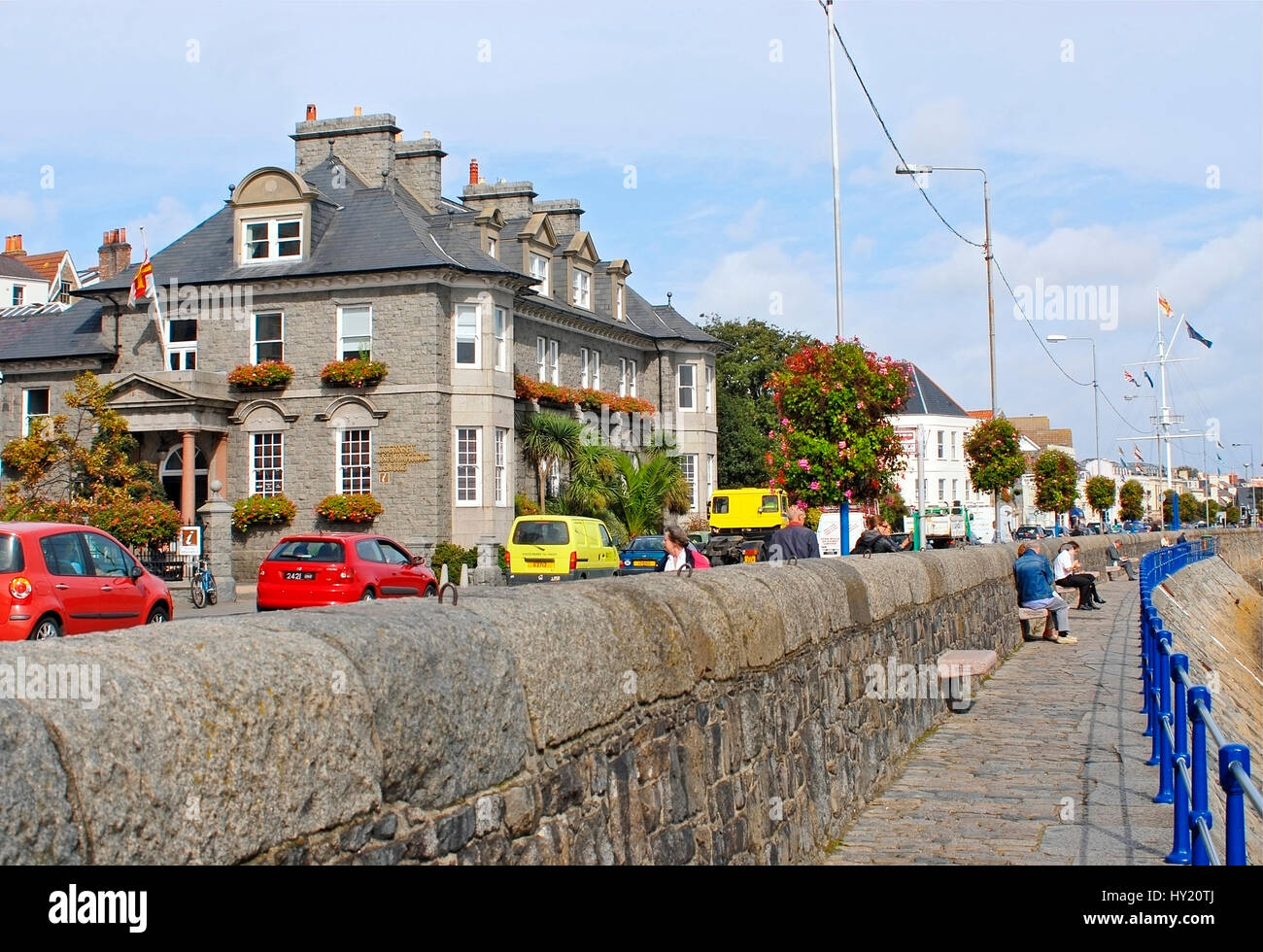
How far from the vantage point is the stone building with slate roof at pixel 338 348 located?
34969 millimetres

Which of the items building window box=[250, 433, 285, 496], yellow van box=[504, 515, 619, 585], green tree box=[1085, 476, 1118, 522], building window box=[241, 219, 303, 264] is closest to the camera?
yellow van box=[504, 515, 619, 585]

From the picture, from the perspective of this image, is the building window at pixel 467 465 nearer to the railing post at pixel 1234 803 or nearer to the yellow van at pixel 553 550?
the yellow van at pixel 553 550

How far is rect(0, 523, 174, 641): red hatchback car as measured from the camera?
41.2ft

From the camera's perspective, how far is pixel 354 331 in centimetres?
3584

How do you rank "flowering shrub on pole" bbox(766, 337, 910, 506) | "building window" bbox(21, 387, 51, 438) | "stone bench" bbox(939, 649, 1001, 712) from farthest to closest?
"building window" bbox(21, 387, 51, 438), "flowering shrub on pole" bbox(766, 337, 910, 506), "stone bench" bbox(939, 649, 1001, 712)

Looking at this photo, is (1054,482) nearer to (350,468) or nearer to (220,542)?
(350,468)

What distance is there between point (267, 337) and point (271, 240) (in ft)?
9.13

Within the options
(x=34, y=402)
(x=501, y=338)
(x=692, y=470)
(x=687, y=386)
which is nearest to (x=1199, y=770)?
(x=501, y=338)

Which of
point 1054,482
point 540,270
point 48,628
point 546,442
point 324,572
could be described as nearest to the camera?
point 48,628

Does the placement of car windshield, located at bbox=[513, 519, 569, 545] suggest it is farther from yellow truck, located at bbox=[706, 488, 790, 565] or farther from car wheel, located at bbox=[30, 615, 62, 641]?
car wheel, located at bbox=[30, 615, 62, 641]

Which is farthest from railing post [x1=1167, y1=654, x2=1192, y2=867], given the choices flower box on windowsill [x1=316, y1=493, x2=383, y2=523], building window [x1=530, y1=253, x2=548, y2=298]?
building window [x1=530, y1=253, x2=548, y2=298]

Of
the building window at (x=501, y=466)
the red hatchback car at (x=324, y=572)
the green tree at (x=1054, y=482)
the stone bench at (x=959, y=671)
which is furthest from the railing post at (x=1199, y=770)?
the green tree at (x=1054, y=482)

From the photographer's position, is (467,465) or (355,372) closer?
(355,372)

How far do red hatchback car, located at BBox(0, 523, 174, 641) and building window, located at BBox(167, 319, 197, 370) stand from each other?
2423 centimetres
